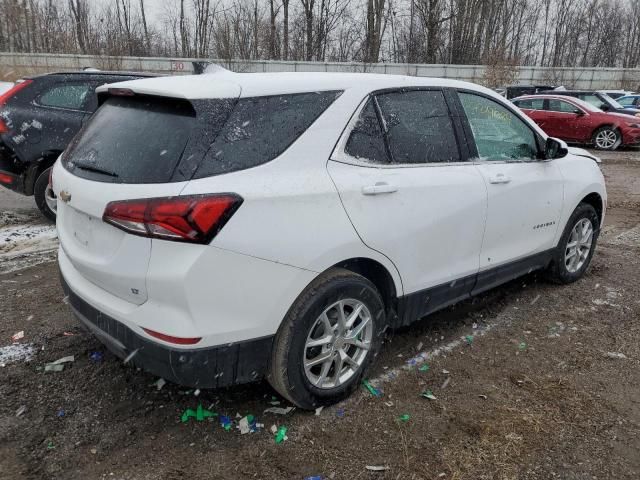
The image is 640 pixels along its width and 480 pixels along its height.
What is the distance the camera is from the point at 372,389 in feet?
10.2

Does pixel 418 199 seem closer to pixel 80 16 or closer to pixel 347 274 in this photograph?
pixel 347 274

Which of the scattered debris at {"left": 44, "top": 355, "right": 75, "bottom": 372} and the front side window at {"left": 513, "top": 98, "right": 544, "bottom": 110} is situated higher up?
the front side window at {"left": 513, "top": 98, "right": 544, "bottom": 110}

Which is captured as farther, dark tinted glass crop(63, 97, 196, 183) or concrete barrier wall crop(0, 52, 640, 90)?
concrete barrier wall crop(0, 52, 640, 90)

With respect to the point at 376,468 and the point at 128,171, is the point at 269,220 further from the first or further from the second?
the point at 376,468

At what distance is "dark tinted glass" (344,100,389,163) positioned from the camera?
286cm

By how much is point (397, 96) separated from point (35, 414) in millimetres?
2693

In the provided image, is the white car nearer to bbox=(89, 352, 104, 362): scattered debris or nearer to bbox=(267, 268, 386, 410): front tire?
bbox=(267, 268, 386, 410): front tire

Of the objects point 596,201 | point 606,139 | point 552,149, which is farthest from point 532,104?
point 552,149

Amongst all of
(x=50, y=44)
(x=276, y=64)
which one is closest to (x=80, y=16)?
(x=50, y=44)

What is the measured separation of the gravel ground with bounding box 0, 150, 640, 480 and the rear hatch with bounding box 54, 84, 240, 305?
2.54ft

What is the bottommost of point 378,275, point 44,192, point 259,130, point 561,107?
point 44,192

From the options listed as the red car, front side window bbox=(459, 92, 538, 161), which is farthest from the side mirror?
the red car

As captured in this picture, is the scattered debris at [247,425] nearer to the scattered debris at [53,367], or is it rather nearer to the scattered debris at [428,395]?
the scattered debris at [428,395]

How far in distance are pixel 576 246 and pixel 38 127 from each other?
5.95 m
